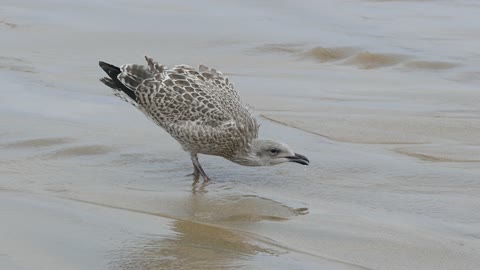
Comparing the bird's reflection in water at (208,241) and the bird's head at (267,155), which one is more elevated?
the bird's head at (267,155)

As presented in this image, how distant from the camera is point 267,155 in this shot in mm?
7316

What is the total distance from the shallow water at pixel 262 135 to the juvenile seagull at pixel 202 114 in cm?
18

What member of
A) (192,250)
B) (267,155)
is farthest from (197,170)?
(192,250)

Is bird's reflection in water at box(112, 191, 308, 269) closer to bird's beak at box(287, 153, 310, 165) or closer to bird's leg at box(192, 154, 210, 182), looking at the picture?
bird's beak at box(287, 153, 310, 165)

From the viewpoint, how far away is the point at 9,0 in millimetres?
14359

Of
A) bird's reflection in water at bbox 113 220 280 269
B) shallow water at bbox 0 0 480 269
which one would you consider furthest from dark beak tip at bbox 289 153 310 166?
bird's reflection in water at bbox 113 220 280 269

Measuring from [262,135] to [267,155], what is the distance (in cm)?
109

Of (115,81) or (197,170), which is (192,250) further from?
(115,81)

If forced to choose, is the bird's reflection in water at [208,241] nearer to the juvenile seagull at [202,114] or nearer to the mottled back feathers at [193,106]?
the juvenile seagull at [202,114]

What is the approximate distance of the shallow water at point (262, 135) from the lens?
5.61 metres

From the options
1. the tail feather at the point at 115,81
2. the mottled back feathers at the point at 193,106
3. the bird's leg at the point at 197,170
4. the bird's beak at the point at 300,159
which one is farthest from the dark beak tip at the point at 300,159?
the tail feather at the point at 115,81

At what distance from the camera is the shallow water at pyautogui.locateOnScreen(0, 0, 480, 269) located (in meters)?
5.61

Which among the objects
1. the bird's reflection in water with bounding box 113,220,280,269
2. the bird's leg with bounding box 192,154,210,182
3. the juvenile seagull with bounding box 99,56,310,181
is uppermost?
the juvenile seagull with bounding box 99,56,310,181

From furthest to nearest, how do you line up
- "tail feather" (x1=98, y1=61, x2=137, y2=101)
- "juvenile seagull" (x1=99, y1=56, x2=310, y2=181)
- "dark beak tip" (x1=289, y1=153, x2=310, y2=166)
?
"tail feather" (x1=98, y1=61, x2=137, y2=101) < "juvenile seagull" (x1=99, y1=56, x2=310, y2=181) < "dark beak tip" (x1=289, y1=153, x2=310, y2=166)
